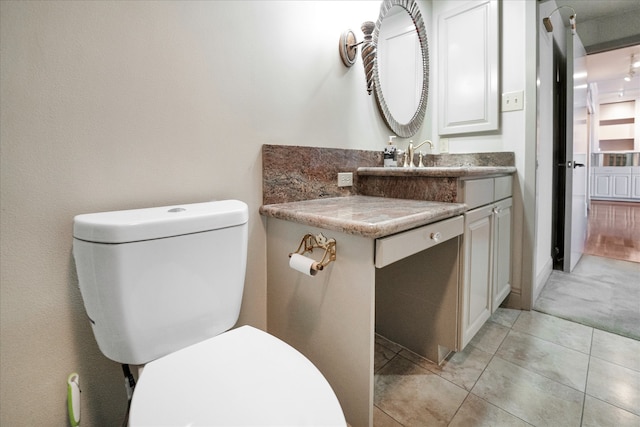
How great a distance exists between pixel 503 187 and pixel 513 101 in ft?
1.91

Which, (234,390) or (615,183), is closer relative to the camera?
(234,390)

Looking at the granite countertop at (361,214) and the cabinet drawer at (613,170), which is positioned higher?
the cabinet drawer at (613,170)

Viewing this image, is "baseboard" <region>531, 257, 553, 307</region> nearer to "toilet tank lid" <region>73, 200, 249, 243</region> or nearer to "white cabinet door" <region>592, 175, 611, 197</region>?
"toilet tank lid" <region>73, 200, 249, 243</region>

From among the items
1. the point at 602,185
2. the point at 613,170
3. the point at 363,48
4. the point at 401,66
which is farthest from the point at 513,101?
the point at 602,185

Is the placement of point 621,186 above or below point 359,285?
above

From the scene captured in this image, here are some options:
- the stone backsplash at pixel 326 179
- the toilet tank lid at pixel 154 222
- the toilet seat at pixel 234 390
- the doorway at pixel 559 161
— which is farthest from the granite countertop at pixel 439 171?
the doorway at pixel 559 161

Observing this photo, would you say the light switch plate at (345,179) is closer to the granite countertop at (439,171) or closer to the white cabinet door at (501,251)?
the granite countertop at (439,171)

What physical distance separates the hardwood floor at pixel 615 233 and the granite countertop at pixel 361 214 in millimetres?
2973

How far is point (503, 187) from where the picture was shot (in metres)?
1.79

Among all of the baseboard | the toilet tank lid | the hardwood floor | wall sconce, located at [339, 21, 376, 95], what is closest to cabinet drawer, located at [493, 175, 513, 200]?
the baseboard

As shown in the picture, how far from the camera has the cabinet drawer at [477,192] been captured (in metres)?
1.34

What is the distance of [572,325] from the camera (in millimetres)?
1761

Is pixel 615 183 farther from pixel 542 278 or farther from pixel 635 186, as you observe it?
pixel 542 278

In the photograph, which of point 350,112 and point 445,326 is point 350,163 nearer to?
point 350,112
